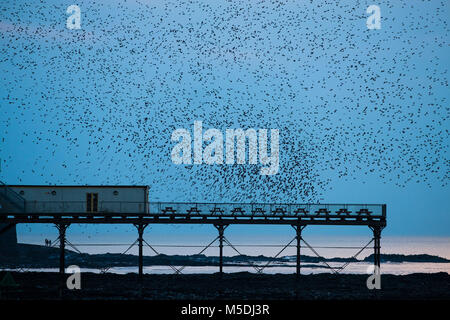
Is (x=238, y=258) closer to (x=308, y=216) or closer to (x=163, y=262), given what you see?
(x=163, y=262)

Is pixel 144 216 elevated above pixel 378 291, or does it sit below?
above

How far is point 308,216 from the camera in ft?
206

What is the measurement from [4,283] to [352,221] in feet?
91.3

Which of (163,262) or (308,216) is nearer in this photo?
(308,216)

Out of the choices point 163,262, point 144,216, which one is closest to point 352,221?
point 144,216
